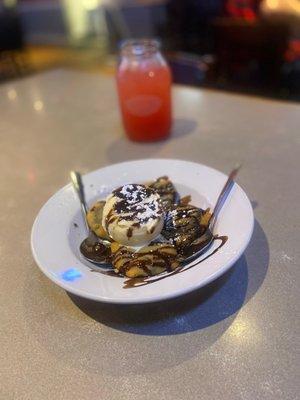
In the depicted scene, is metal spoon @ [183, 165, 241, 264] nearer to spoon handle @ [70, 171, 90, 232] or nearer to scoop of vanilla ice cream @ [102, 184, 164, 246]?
scoop of vanilla ice cream @ [102, 184, 164, 246]

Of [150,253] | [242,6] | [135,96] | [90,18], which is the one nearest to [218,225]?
[150,253]

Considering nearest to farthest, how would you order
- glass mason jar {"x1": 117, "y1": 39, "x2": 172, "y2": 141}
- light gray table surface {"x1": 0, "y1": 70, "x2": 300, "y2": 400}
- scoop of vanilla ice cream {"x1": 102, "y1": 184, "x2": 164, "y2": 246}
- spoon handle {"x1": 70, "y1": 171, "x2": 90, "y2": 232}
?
light gray table surface {"x1": 0, "y1": 70, "x2": 300, "y2": 400}, scoop of vanilla ice cream {"x1": 102, "y1": 184, "x2": 164, "y2": 246}, spoon handle {"x1": 70, "y1": 171, "x2": 90, "y2": 232}, glass mason jar {"x1": 117, "y1": 39, "x2": 172, "y2": 141}

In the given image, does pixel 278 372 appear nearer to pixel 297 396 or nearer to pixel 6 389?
pixel 297 396

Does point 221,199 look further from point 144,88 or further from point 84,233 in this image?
point 144,88

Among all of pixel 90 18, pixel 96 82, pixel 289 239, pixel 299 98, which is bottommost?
pixel 90 18

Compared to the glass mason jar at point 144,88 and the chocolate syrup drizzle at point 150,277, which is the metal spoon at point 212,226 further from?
the glass mason jar at point 144,88

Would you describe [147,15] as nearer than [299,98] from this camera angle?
No

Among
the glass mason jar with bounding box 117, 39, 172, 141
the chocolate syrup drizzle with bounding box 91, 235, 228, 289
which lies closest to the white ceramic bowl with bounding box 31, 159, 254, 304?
the chocolate syrup drizzle with bounding box 91, 235, 228, 289
